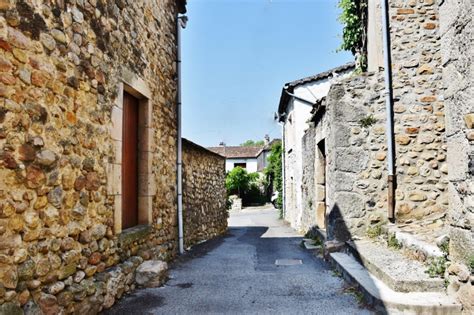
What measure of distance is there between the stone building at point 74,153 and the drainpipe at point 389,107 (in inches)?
126

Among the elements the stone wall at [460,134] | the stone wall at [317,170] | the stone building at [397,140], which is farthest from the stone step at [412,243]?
the stone wall at [317,170]

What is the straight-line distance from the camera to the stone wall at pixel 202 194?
25.5 ft

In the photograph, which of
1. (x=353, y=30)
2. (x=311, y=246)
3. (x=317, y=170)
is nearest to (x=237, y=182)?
(x=317, y=170)

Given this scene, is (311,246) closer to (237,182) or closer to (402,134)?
(402,134)

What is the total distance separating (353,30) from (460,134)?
5.47 meters

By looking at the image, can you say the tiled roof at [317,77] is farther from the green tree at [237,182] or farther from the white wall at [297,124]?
the green tree at [237,182]

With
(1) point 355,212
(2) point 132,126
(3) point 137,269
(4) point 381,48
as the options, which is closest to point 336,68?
(4) point 381,48

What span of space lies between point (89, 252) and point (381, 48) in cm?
477

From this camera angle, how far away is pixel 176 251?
6355mm

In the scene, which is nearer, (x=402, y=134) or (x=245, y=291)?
(x=245, y=291)

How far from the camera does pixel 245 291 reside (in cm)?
421

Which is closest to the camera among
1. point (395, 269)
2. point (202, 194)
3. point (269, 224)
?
point (395, 269)

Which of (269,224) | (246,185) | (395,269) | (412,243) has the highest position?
(246,185)

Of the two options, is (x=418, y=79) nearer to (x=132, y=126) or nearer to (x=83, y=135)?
(x=132, y=126)
